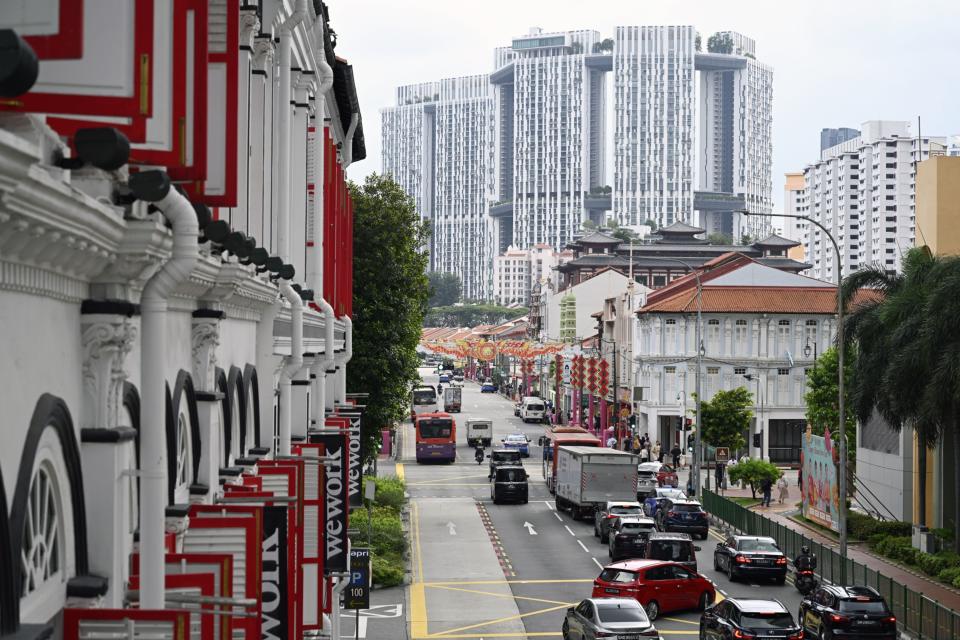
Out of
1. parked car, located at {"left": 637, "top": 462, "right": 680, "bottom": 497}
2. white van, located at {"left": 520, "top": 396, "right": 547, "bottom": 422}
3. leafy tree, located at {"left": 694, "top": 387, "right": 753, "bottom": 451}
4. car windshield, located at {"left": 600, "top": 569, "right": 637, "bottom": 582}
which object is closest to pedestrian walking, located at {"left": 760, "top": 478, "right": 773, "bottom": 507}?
parked car, located at {"left": 637, "top": 462, "right": 680, "bottom": 497}

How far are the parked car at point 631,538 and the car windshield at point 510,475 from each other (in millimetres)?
15144

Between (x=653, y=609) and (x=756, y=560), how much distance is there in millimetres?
5836

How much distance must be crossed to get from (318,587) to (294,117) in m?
6.69

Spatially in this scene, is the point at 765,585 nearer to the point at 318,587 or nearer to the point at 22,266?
the point at 318,587

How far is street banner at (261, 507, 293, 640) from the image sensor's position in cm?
1163

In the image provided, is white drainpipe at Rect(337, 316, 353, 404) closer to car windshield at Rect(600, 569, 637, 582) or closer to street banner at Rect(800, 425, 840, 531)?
car windshield at Rect(600, 569, 637, 582)

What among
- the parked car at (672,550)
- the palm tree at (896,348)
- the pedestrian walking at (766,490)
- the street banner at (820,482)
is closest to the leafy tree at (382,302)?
the parked car at (672,550)

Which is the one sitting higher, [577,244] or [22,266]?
[577,244]

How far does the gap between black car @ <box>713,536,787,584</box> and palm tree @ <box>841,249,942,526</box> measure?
209 inches

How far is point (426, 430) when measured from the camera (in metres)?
73.5

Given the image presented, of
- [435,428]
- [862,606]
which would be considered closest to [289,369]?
[862,606]

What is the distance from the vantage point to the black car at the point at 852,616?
27.1m

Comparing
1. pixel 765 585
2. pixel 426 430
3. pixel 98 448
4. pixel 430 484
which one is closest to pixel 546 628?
pixel 765 585

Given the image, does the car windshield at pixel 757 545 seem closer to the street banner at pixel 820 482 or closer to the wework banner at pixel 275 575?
the street banner at pixel 820 482
